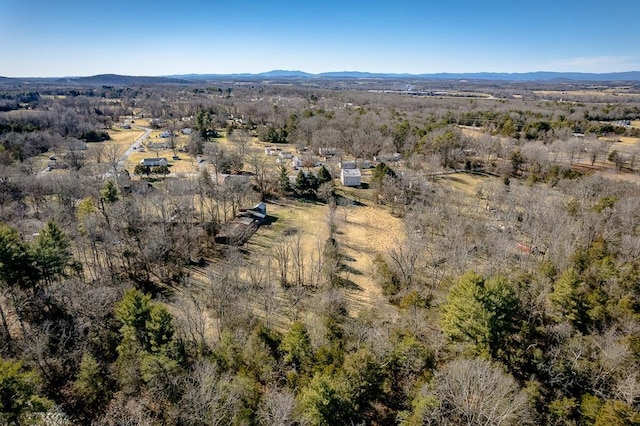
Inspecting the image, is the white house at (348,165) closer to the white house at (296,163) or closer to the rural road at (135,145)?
the white house at (296,163)

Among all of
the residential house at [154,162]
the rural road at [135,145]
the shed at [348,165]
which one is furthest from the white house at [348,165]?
the rural road at [135,145]

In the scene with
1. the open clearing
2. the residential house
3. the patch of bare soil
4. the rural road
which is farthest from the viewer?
the rural road

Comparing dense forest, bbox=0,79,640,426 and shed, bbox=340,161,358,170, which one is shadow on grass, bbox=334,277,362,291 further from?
shed, bbox=340,161,358,170

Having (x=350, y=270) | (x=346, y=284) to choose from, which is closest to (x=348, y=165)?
(x=350, y=270)

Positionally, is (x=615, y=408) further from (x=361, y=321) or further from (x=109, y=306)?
(x=109, y=306)

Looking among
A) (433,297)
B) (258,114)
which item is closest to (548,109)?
(258,114)

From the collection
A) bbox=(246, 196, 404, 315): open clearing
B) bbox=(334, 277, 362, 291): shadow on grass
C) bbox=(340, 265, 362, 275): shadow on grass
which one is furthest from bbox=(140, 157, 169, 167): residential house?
bbox=(334, 277, 362, 291): shadow on grass

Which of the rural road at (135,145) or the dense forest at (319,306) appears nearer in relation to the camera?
the dense forest at (319,306)

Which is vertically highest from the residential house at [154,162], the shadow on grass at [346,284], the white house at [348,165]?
the residential house at [154,162]

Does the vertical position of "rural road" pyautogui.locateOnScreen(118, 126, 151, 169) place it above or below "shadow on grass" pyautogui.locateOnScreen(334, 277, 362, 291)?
above
